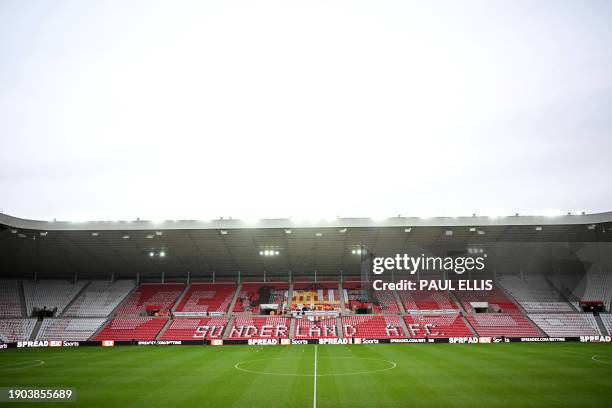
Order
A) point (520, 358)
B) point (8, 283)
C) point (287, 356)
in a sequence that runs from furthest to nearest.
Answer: point (8, 283)
point (287, 356)
point (520, 358)

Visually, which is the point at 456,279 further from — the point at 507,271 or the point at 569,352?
the point at 569,352

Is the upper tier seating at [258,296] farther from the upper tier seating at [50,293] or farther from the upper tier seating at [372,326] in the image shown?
the upper tier seating at [50,293]

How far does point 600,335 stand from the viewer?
136ft

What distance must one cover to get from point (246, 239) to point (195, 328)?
10.9 metres

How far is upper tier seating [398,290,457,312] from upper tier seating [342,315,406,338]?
3470 mm

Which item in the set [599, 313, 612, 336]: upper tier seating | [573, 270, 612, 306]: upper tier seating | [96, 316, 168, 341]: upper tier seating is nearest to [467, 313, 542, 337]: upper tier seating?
[599, 313, 612, 336]: upper tier seating

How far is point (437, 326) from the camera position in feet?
145

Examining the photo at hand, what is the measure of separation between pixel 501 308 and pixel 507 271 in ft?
17.8

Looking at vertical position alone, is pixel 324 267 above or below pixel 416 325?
above

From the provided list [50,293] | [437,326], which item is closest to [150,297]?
[50,293]

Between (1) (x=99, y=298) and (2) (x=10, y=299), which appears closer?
(2) (x=10, y=299)

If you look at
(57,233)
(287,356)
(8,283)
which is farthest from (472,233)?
(8,283)

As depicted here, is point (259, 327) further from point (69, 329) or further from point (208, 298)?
point (69, 329)

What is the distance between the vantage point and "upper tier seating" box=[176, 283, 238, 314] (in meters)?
49.8
